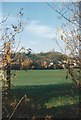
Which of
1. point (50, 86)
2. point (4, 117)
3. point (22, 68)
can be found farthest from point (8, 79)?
→ point (50, 86)

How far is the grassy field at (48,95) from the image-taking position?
7.12m

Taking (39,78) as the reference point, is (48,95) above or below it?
below

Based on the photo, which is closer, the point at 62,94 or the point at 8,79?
the point at 8,79

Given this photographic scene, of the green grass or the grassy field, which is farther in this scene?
the green grass

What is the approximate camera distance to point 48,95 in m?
7.84

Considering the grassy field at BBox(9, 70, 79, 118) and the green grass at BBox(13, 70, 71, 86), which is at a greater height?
the green grass at BBox(13, 70, 71, 86)

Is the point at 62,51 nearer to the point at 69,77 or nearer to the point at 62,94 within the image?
the point at 69,77

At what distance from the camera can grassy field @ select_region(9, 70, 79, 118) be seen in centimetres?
712

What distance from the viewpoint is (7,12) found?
615 cm

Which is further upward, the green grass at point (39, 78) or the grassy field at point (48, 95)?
the green grass at point (39, 78)

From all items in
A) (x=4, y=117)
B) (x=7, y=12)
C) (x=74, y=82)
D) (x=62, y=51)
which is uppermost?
(x=7, y=12)

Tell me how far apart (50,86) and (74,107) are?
1.20 meters

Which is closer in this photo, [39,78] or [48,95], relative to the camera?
[48,95]

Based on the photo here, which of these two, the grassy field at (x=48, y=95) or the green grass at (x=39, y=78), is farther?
the green grass at (x=39, y=78)
